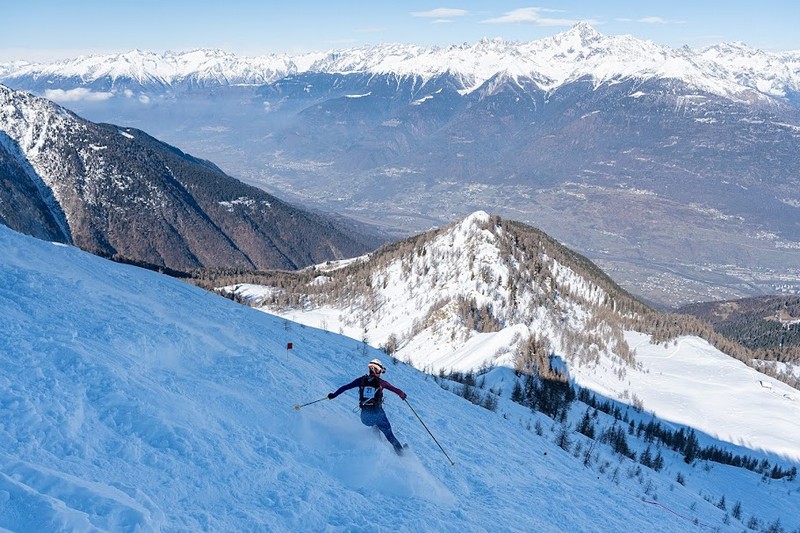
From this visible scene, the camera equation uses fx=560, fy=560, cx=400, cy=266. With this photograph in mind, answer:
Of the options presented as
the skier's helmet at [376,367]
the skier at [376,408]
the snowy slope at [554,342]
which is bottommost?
the snowy slope at [554,342]

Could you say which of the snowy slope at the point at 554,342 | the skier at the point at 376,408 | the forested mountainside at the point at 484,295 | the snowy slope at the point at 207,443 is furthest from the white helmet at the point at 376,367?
the forested mountainside at the point at 484,295

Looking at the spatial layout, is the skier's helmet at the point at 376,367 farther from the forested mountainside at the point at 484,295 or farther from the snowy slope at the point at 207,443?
the forested mountainside at the point at 484,295

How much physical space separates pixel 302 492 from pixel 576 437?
23.4 meters

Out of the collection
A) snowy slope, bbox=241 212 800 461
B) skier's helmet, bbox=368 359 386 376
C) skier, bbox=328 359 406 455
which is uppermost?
skier's helmet, bbox=368 359 386 376

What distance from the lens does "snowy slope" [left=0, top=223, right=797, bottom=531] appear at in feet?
28.9

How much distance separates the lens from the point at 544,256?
4114 inches

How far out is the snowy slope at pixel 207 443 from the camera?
881 cm

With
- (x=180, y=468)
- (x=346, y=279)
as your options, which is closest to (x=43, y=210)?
(x=346, y=279)

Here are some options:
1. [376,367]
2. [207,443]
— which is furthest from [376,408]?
[207,443]

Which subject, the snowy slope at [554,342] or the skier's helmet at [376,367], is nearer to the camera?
the skier's helmet at [376,367]

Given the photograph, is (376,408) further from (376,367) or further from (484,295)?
(484,295)

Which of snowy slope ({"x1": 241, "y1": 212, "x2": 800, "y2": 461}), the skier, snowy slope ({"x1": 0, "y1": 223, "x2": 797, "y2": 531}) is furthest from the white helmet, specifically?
snowy slope ({"x1": 241, "y1": 212, "x2": 800, "y2": 461})

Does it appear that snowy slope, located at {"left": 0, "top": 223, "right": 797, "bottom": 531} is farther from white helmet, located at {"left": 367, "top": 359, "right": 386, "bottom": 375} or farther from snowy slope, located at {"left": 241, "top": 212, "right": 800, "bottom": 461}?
snowy slope, located at {"left": 241, "top": 212, "right": 800, "bottom": 461}

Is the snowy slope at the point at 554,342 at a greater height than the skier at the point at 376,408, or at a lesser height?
lesser
